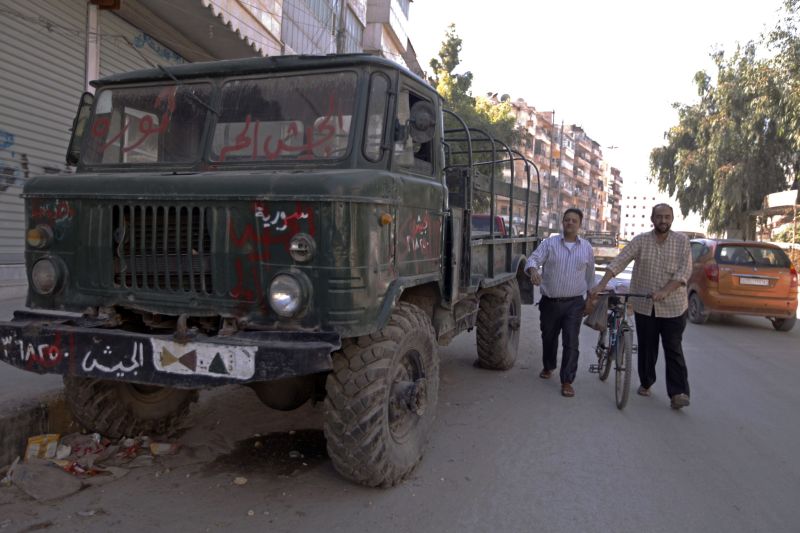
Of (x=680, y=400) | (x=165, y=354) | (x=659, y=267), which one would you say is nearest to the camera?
(x=165, y=354)

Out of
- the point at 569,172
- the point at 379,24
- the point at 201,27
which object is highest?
the point at 569,172

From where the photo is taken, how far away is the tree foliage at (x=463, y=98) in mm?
24928

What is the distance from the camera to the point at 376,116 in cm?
349

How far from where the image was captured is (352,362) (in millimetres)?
3215

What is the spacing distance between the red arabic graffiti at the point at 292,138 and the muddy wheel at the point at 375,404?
41.3 inches

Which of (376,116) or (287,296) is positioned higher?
(376,116)

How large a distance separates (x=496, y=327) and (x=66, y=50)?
807 cm

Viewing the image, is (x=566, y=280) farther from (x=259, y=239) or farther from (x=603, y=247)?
(x=603, y=247)

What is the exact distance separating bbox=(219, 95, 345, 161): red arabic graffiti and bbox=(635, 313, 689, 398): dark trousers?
3.47 metres

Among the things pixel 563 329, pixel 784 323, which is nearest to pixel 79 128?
pixel 563 329

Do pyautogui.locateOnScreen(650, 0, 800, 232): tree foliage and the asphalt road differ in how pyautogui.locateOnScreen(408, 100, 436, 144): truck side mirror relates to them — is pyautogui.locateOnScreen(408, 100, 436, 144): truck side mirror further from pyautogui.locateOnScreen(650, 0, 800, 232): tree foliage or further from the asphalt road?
pyautogui.locateOnScreen(650, 0, 800, 232): tree foliage

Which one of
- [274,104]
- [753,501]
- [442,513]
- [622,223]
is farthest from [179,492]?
[622,223]

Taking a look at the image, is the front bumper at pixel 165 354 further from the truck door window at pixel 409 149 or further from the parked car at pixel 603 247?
the parked car at pixel 603 247

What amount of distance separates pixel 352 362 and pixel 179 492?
1.27 meters
